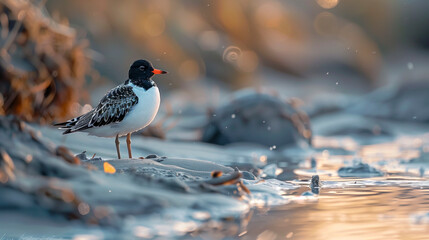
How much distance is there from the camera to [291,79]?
53.0 feet

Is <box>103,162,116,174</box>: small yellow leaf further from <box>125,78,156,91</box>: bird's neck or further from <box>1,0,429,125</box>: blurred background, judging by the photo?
<box>1,0,429,125</box>: blurred background

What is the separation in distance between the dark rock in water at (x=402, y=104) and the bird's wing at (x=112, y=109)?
23.4 feet

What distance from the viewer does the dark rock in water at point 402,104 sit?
1113 cm

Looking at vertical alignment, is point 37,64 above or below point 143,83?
above

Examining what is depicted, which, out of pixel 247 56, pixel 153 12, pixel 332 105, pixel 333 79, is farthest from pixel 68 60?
pixel 333 79

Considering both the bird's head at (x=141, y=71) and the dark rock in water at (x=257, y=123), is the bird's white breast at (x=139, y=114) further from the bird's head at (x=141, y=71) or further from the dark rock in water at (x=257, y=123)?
the dark rock in water at (x=257, y=123)

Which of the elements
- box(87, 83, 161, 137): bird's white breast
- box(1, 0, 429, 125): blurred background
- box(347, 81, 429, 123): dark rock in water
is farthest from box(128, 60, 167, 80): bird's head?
box(347, 81, 429, 123): dark rock in water

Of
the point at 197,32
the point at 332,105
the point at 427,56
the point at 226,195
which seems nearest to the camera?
the point at 226,195

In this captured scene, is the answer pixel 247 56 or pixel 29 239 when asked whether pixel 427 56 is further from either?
pixel 29 239

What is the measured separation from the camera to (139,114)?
5.00 meters

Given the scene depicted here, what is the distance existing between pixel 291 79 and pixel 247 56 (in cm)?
124

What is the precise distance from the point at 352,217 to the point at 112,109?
2340 millimetres

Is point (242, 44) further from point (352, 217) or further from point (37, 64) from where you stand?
point (352, 217)

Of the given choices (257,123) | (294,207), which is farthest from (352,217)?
(257,123)
